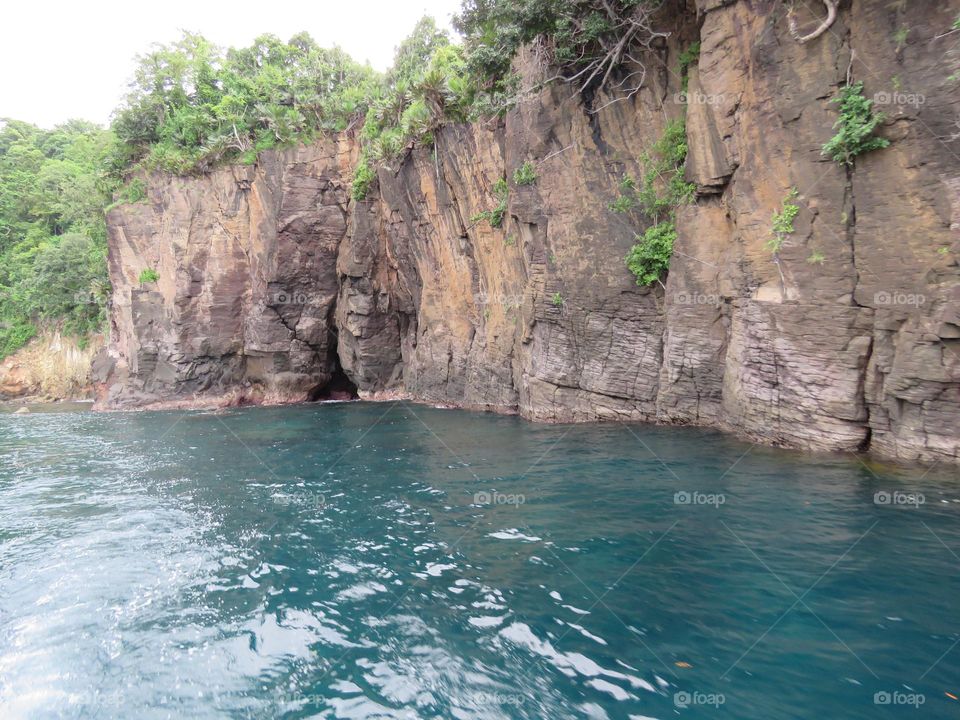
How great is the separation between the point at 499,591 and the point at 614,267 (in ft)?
33.4

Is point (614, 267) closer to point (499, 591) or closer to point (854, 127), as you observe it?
point (854, 127)

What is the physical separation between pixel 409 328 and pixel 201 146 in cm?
1266

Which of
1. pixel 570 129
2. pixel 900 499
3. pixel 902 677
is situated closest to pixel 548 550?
pixel 902 677

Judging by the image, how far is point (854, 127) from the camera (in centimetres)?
894

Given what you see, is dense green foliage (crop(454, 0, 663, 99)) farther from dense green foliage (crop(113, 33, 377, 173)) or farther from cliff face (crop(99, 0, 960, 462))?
dense green foliage (crop(113, 33, 377, 173))

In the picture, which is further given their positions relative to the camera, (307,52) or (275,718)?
(307,52)

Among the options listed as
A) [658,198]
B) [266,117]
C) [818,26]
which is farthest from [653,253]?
[266,117]

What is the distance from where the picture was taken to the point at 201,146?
80.4ft

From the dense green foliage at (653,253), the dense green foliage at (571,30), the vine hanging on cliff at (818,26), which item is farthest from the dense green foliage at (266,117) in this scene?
the vine hanging on cliff at (818,26)

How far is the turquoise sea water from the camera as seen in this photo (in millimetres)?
4172

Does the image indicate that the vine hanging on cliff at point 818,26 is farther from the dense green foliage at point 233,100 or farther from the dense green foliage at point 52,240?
the dense green foliage at point 52,240

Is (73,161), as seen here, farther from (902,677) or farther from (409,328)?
(902,677)

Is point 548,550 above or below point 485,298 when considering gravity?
below

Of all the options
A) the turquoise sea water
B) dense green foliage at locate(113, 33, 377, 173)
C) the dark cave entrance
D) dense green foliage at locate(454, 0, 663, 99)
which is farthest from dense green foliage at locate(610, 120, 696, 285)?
the dark cave entrance
